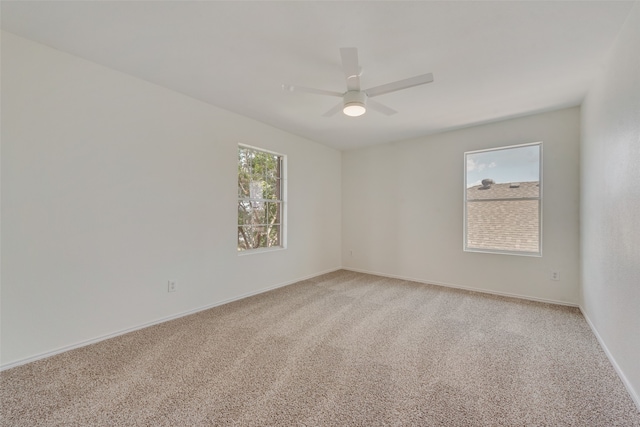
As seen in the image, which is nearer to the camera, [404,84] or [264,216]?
[404,84]

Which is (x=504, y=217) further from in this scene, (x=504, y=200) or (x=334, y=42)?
(x=334, y=42)

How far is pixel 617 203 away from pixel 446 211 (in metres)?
2.27

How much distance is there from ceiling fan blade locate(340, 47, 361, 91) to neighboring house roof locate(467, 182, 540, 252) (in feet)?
9.38

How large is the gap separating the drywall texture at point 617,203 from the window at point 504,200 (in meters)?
0.79

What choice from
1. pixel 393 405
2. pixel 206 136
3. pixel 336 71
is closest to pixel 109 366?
pixel 393 405

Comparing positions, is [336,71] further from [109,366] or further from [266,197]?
[109,366]

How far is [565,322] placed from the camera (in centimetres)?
287

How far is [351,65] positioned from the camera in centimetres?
197

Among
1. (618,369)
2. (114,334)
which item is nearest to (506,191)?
(618,369)

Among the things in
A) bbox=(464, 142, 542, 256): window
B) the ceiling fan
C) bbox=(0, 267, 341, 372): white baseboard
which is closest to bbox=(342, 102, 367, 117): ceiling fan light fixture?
the ceiling fan

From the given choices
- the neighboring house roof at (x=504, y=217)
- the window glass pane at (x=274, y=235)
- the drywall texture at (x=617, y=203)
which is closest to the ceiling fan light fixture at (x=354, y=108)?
the drywall texture at (x=617, y=203)

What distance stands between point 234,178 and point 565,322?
13.7 feet

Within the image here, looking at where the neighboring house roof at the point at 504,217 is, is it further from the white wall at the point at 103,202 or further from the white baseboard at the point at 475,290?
the white wall at the point at 103,202

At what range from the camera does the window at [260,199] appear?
383 cm
